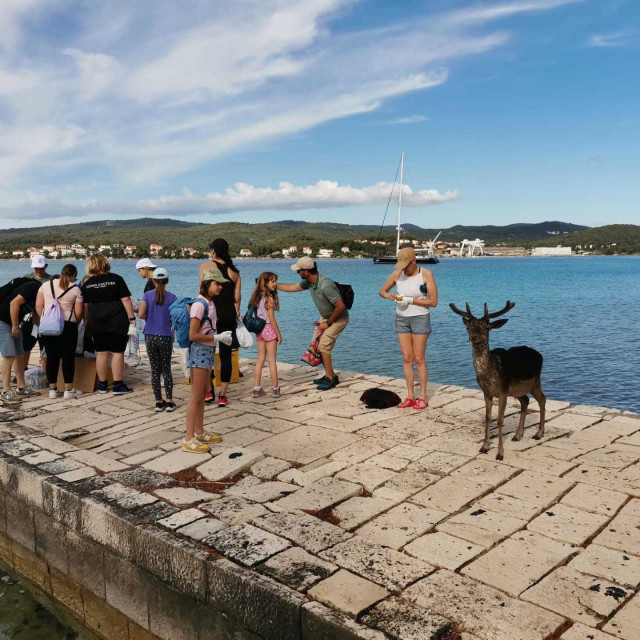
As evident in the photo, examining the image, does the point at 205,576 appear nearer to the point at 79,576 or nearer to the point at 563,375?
the point at 79,576

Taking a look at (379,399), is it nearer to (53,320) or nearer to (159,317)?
(159,317)

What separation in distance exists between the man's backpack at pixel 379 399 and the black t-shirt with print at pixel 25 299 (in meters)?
4.62

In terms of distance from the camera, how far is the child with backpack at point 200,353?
5.44m

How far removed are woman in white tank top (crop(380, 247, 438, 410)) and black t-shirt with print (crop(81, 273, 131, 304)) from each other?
3.69 m

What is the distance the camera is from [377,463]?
16.7ft

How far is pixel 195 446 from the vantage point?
5426mm

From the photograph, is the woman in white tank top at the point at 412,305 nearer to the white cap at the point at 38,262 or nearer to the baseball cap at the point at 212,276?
the baseball cap at the point at 212,276

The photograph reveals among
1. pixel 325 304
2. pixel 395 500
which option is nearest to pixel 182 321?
pixel 325 304

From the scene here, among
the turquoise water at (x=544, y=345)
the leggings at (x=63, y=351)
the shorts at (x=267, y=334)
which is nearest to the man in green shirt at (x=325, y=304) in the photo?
the shorts at (x=267, y=334)

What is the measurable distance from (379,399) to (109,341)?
387cm

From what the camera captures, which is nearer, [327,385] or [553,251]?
[327,385]

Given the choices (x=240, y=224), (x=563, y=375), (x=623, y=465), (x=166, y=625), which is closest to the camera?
(x=166, y=625)

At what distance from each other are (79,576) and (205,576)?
5.83 feet

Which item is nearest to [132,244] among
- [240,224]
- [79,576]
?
[240,224]
